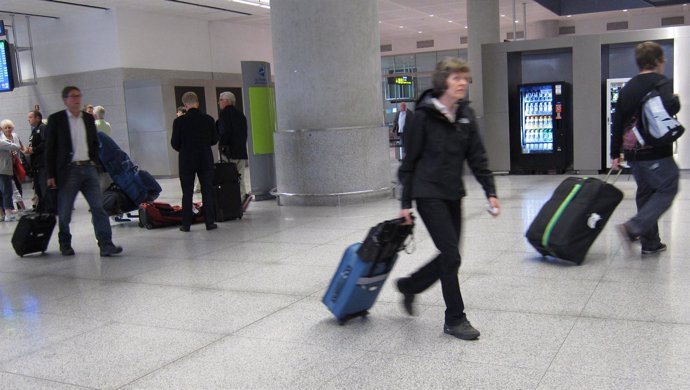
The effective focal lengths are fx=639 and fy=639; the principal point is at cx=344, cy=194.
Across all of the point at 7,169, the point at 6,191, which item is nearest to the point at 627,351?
the point at 7,169

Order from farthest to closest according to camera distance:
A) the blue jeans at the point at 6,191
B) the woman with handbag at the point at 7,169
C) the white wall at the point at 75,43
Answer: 1. the white wall at the point at 75,43
2. the blue jeans at the point at 6,191
3. the woman with handbag at the point at 7,169

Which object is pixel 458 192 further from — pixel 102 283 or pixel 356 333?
pixel 102 283

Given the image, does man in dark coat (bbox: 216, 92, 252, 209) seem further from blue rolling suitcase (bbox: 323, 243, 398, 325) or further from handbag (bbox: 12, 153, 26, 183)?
blue rolling suitcase (bbox: 323, 243, 398, 325)

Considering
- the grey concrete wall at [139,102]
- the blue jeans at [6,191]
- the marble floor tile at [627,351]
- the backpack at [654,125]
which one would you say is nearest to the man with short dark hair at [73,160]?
the blue jeans at [6,191]

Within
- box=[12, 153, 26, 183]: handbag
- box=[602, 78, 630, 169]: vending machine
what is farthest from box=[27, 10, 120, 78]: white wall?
box=[602, 78, 630, 169]: vending machine

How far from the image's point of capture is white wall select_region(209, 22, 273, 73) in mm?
20698

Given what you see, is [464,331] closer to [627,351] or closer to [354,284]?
[354,284]

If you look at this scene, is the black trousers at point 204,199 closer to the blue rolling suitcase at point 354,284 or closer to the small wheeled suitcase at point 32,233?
the small wheeled suitcase at point 32,233

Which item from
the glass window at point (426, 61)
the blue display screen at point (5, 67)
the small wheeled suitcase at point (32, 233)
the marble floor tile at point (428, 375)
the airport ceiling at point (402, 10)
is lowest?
the marble floor tile at point (428, 375)

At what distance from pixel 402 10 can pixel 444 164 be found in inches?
746

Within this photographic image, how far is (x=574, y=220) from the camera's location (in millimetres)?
5551

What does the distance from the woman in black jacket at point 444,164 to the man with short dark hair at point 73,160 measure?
448 cm

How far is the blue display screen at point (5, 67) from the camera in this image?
1382 cm

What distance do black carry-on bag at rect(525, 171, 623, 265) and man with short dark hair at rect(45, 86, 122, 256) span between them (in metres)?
4.64
